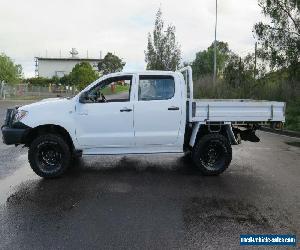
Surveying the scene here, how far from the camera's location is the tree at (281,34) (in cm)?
2108

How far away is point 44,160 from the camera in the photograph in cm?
805

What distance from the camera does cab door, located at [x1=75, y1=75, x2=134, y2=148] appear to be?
26.2 ft

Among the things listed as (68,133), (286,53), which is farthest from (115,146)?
(286,53)

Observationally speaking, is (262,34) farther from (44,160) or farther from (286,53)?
(44,160)

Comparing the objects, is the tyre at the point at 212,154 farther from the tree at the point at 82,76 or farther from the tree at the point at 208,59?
the tree at the point at 208,59

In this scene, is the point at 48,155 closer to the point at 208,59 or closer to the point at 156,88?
the point at 156,88

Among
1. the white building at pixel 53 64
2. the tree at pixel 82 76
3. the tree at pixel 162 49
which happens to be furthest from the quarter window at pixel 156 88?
the white building at pixel 53 64

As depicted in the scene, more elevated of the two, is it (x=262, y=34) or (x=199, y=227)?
(x=262, y=34)

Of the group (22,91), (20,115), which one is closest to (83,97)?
(20,115)

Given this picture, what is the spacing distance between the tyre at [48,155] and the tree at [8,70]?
51.1 m

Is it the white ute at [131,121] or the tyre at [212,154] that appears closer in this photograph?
the white ute at [131,121]

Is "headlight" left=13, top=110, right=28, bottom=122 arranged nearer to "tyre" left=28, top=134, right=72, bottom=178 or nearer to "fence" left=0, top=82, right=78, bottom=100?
"tyre" left=28, top=134, right=72, bottom=178

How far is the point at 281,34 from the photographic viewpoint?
21.5m

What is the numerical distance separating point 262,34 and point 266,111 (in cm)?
1499
